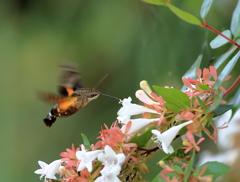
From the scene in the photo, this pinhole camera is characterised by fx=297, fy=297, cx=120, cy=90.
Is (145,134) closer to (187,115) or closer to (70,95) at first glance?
(187,115)

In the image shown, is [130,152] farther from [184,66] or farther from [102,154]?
[184,66]

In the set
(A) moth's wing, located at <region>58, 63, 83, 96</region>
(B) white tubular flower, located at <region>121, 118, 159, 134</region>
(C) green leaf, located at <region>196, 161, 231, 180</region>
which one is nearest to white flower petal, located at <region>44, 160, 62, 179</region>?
(B) white tubular flower, located at <region>121, 118, 159, 134</region>

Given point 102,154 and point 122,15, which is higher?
point 122,15

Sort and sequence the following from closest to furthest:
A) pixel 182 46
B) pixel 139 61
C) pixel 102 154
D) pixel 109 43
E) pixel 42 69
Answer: pixel 102 154 < pixel 182 46 < pixel 139 61 < pixel 109 43 < pixel 42 69

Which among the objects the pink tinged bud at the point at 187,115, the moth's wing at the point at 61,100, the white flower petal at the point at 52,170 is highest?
the moth's wing at the point at 61,100

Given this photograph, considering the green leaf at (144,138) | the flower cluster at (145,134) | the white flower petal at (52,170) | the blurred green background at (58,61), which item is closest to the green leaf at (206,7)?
the flower cluster at (145,134)

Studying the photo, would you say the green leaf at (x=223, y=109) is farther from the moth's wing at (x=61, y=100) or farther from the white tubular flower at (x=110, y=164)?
the moth's wing at (x=61, y=100)

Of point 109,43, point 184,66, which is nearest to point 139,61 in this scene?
point 109,43

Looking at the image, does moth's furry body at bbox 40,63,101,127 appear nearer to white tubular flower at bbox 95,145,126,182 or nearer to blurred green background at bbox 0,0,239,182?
white tubular flower at bbox 95,145,126,182
